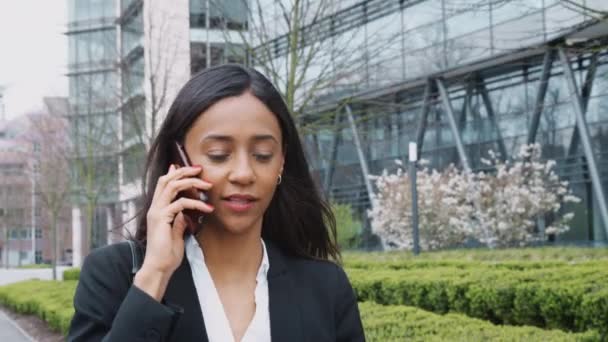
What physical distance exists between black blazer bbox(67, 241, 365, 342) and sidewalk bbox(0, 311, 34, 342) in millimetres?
11755

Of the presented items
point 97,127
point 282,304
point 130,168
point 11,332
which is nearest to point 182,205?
point 282,304

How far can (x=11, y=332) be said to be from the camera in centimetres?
1497

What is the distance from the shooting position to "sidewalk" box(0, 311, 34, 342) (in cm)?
1382

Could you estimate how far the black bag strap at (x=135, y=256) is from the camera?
2.09 meters

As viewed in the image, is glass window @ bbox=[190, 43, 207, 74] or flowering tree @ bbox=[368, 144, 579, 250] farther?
flowering tree @ bbox=[368, 144, 579, 250]

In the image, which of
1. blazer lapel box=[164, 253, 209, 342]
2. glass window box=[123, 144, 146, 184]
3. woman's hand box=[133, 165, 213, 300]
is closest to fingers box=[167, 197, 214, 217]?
woman's hand box=[133, 165, 213, 300]

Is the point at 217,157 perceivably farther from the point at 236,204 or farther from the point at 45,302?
the point at 45,302

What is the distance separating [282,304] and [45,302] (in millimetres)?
13002

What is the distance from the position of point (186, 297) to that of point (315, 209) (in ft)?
2.09

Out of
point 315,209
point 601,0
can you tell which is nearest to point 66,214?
point 601,0

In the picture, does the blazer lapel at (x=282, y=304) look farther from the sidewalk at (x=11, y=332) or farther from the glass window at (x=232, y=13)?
the sidewalk at (x=11, y=332)

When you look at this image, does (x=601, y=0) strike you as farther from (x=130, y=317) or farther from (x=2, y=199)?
(x=2, y=199)

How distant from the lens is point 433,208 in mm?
20766

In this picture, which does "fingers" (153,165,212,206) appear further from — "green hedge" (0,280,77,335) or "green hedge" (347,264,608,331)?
"green hedge" (0,280,77,335)
